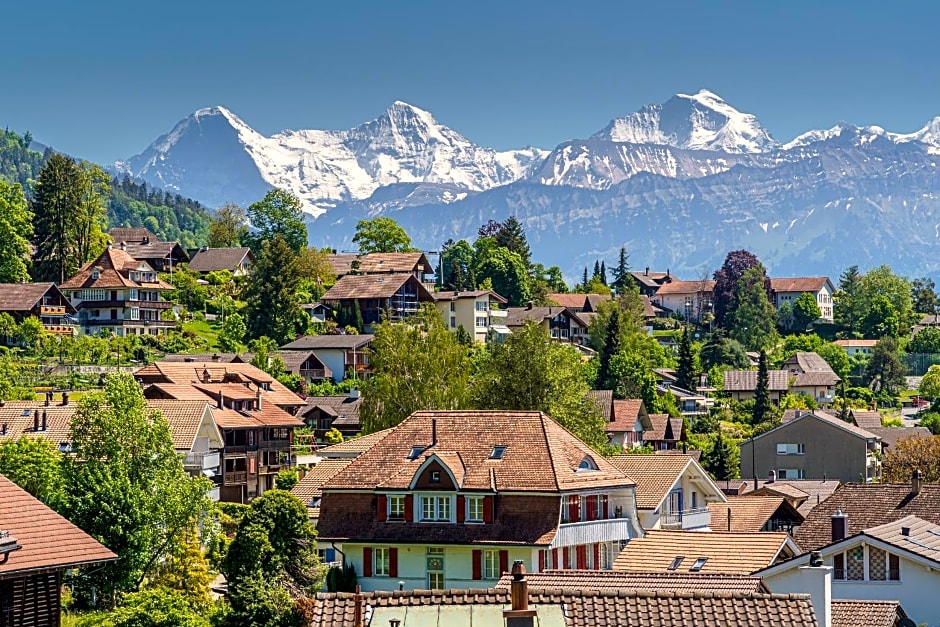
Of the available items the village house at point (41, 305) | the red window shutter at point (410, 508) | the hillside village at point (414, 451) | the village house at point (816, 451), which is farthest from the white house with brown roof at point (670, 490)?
the village house at point (41, 305)

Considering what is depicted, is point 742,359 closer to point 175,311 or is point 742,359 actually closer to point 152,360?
point 175,311

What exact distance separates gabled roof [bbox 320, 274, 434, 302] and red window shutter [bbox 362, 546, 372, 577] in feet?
269

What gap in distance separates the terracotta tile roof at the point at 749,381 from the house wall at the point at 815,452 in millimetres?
35172

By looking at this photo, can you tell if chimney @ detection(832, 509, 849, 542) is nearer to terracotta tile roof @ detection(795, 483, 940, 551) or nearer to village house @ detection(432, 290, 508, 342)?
terracotta tile roof @ detection(795, 483, 940, 551)

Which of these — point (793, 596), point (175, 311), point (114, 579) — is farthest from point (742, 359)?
point (793, 596)

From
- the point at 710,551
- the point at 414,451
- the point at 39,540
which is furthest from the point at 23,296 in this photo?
the point at 39,540

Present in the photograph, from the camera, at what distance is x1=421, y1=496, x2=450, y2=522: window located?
173 feet

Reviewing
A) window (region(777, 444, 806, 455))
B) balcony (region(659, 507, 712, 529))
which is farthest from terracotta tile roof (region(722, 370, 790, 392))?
balcony (region(659, 507, 712, 529))

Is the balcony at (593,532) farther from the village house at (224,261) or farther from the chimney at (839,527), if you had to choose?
the village house at (224,261)

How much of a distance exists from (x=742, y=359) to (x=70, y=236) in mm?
67472

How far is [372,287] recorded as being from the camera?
137750mm

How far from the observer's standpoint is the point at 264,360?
109 metres

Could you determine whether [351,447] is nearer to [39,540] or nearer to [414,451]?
[414,451]

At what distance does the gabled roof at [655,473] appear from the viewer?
59281 millimetres
